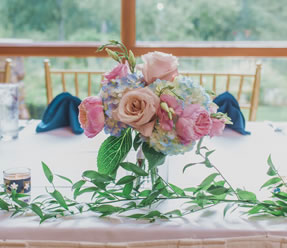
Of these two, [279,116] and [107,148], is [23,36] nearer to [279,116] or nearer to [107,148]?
[279,116]

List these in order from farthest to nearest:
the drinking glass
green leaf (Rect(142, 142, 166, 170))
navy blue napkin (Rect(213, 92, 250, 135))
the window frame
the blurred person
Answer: the blurred person → the window frame → navy blue napkin (Rect(213, 92, 250, 135)) → the drinking glass → green leaf (Rect(142, 142, 166, 170))

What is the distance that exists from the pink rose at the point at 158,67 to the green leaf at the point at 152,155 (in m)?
0.14

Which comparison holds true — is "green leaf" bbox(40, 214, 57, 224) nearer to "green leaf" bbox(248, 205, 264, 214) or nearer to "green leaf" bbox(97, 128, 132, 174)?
"green leaf" bbox(97, 128, 132, 174)

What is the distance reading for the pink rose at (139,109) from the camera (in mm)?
818

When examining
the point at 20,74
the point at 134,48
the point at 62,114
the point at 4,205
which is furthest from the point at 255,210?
the point at 20,74

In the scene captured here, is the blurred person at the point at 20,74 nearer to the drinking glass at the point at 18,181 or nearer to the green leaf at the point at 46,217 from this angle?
the drinking glass at the point at 18,181

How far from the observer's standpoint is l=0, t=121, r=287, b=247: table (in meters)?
0.83

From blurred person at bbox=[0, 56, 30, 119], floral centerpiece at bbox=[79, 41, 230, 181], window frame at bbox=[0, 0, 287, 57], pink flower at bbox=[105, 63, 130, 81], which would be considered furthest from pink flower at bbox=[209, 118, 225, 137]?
blurred person at bbox=[0, 56, 30, 119]

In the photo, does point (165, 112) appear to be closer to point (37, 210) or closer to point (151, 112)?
point (151, 112)

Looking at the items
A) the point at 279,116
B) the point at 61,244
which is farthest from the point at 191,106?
the point at 279,116

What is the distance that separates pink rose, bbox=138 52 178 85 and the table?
30 cm

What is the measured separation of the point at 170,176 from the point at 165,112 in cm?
39

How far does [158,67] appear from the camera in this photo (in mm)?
873

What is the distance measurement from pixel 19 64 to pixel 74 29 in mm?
489
